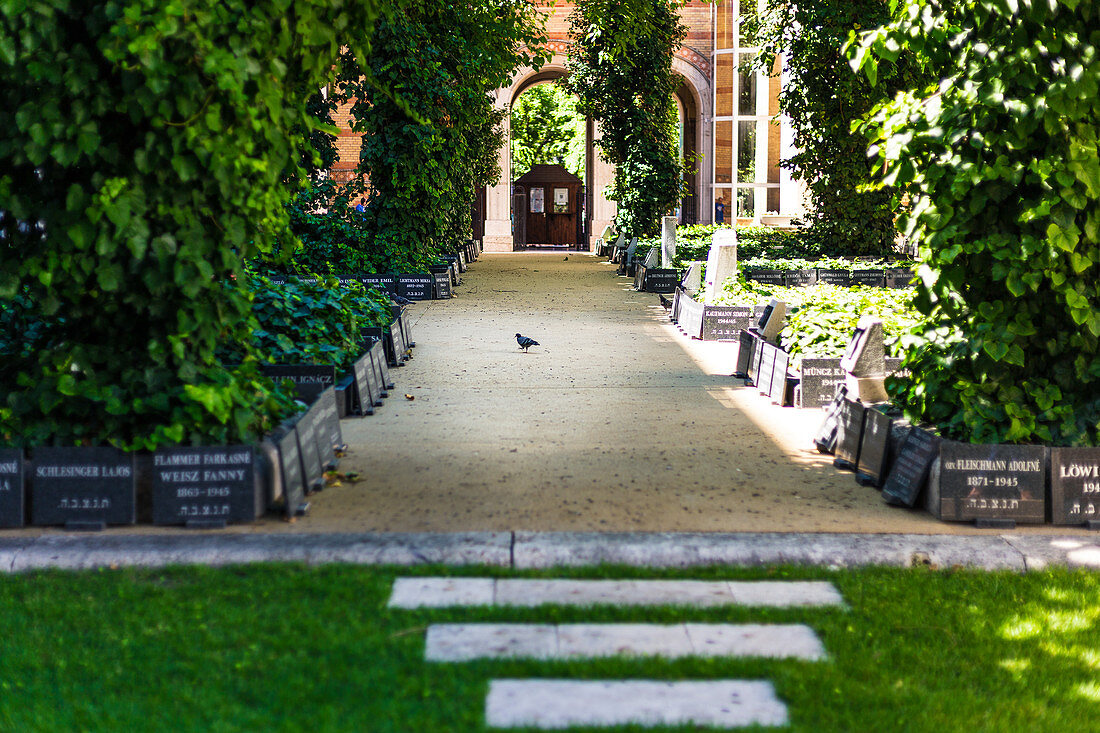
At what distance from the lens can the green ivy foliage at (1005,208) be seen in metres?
5.30

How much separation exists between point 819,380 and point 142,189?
5.83 metres

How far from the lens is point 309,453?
5.94 metres

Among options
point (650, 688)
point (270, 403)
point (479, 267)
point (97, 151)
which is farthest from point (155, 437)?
point (479, 267)

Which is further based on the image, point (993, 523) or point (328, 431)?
point (328, 431)

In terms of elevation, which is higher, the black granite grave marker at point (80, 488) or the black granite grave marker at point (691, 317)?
the black granite grave marker at point (691, 317)

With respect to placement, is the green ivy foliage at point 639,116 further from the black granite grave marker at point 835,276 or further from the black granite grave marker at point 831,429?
the black granite grave marker at point 831,429

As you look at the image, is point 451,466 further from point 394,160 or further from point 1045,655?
point 394,160

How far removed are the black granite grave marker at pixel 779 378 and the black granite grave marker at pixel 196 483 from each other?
201 inches

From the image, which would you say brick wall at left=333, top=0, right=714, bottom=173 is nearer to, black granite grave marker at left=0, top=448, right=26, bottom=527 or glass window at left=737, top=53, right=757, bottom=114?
glass window at left=737, top=53, right=757, bottom=114

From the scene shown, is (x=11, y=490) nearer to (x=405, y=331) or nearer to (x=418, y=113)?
(x=405, y=331)

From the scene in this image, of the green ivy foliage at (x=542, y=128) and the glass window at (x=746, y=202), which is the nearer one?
Result: the glass window at (x=746, y=202)

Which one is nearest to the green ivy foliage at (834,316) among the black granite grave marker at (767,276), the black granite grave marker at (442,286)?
the black granite grave marker at (767,276)

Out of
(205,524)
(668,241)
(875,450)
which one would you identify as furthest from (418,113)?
(205,524)

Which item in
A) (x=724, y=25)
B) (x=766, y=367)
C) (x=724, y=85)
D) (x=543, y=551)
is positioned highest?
(x=724, y=25)
